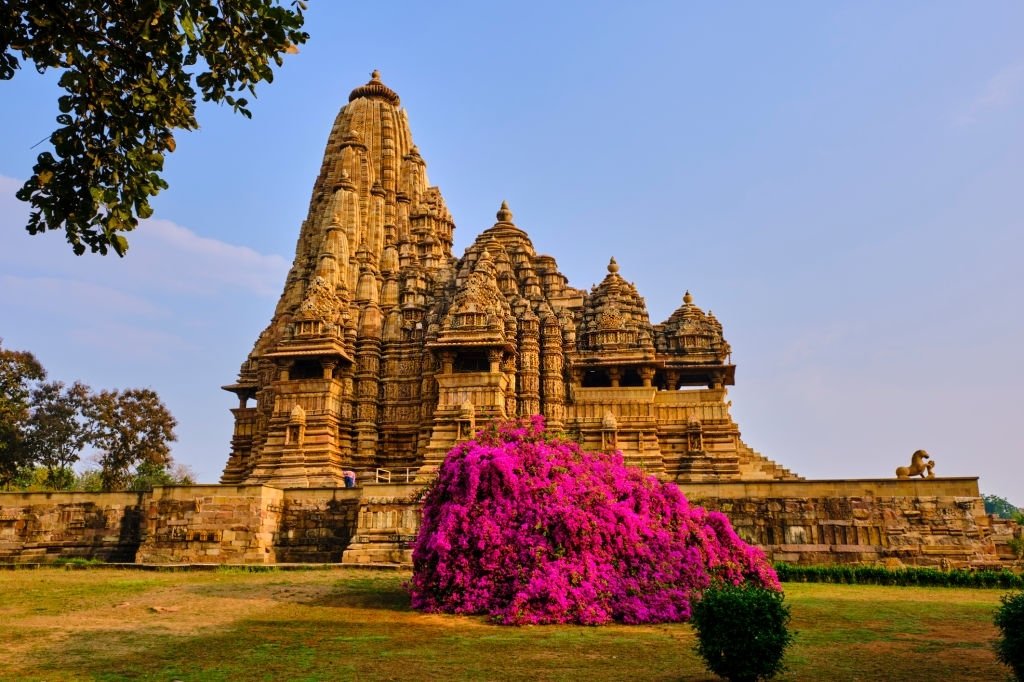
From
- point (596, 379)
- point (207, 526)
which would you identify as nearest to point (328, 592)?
point (207, 526)

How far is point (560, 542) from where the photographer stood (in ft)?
44.3

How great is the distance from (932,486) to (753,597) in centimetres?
1617

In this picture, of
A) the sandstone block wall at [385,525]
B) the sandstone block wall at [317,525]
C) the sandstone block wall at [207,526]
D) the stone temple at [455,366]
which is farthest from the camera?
the stone temple at [455,366]

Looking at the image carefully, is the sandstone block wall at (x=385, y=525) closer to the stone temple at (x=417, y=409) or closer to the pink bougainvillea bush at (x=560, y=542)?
the stone temple at (x=417, y=409)

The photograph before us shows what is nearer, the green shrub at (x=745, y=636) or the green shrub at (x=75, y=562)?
the green shrub at (x=745, y=636)

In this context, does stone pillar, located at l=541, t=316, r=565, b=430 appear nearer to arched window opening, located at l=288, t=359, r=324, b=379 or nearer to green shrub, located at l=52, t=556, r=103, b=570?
arched window opening, located at l=288, t=359, r=324, b=379

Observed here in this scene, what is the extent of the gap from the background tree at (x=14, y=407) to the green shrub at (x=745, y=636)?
1634 inches

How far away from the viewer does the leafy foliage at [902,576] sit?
60.4 ft

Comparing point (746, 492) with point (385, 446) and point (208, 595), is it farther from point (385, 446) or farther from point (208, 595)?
point (385, 446)

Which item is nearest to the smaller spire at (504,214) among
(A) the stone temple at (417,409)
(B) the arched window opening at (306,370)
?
(A) the stone temple at (417,409)

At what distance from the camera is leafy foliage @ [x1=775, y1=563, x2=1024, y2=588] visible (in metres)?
18.4

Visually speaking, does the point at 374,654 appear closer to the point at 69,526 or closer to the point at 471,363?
the point at 69,526

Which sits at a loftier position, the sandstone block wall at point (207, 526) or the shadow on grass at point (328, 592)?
the sandstone block wall at point (207, 526)

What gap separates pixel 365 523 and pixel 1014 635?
735 inches
